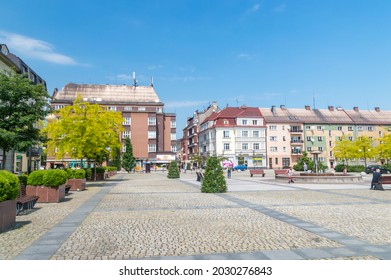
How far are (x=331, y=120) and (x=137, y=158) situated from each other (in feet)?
161

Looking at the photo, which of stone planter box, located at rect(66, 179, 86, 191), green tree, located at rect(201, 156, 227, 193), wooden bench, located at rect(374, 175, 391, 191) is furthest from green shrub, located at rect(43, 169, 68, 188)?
wooden bench, located at rect(374, 175, 391, 191)

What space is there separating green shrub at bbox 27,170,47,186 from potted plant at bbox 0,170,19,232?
221 inches

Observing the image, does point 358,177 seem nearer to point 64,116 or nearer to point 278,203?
point 278,203

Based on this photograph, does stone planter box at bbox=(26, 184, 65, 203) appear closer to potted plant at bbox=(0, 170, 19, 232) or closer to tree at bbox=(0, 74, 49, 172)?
tree at bbox=(0, 74, 49, 172)

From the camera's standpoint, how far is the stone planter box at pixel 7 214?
8.50 m

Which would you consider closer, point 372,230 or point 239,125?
point 372,230

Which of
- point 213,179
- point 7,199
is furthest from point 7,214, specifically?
point 213,179

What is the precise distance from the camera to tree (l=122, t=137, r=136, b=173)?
2611 inches

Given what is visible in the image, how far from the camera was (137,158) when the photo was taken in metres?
77.6

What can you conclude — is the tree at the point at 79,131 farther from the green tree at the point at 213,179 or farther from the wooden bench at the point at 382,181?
the wooden bench at the point at 382,181
